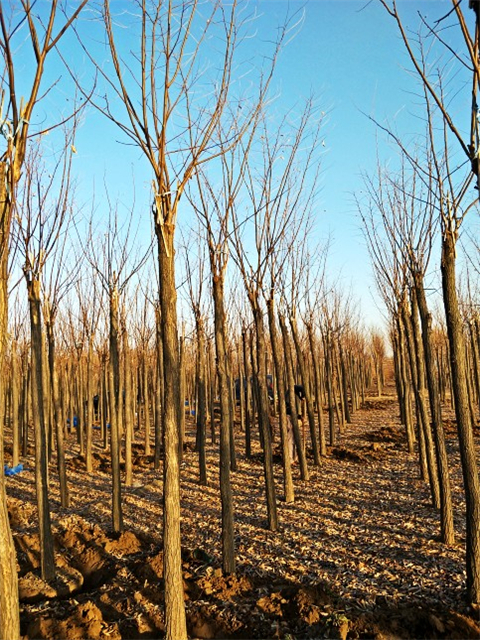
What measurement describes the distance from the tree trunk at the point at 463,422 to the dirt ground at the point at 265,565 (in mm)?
330

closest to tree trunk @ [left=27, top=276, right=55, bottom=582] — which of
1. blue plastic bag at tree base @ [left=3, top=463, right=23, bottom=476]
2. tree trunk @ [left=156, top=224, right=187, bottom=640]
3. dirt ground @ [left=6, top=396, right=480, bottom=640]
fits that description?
dirt ground @ [left=6, top=396, right=480, bottom=640]

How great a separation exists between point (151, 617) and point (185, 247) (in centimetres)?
610

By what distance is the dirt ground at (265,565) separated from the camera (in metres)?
3.72

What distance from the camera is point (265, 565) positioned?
5.09 meters

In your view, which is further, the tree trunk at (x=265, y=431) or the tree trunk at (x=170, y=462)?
the tree trunk at (x=265, y=431)

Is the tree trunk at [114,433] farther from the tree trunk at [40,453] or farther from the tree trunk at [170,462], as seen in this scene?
the tree trunk at [170,462]

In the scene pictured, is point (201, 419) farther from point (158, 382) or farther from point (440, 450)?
point (440, 450)

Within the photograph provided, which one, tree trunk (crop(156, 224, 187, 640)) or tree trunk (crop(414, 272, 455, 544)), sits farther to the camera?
tree trunk (crop(414, 272, 455, 544))

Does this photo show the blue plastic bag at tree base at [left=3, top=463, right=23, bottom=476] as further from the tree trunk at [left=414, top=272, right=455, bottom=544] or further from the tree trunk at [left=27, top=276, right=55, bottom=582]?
the tree trunk at [left=414, top=272, right=455, bottom=544]

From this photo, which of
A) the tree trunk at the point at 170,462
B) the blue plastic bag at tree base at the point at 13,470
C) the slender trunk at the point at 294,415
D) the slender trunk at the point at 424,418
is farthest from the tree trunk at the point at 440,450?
the blue plastic bag at tree base at the point at 13,470

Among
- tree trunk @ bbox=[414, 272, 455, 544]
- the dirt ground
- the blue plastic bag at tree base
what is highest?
tree trunk @ bbox=[414, 272, 455, 544]

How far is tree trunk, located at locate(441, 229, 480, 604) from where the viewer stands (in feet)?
12.5

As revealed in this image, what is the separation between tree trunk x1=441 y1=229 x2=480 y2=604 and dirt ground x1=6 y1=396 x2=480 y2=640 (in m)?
0.33

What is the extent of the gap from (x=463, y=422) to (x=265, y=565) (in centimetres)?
250
